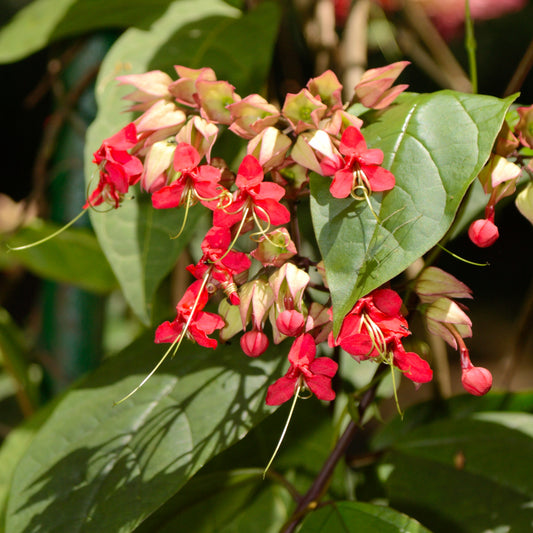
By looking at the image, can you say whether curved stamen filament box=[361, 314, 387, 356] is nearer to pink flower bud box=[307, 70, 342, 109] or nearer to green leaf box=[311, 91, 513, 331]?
green leaf box=[311, 91, 513, 331]

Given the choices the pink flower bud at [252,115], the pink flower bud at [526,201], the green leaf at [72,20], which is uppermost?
the green leaf at [72,20]

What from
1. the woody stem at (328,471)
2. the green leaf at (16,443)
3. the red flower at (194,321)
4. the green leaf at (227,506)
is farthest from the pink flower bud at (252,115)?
the green leaf at (16,443)

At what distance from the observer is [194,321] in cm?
36

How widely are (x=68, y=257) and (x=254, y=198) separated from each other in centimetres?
40

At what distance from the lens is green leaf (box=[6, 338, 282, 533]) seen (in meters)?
0.40

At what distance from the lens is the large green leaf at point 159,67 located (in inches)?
18.6

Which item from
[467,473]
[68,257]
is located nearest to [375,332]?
[467,473]

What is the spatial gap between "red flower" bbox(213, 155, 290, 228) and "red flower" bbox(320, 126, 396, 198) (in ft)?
0.12

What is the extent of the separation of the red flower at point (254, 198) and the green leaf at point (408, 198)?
22mm

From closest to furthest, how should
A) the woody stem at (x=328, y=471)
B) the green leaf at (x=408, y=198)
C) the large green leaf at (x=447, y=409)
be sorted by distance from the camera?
1. the green leaf at (x=408, y=198)
2. the woody stem at (x=328, y=471)
3. the large green leaf at (x=447, y=409)

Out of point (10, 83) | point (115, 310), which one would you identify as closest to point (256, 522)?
point (115, 310)

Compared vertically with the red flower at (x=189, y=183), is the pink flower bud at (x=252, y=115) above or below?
above

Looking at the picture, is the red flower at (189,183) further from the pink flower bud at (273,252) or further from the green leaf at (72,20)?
the green leaf at (72,20)

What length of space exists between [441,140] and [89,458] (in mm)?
324
